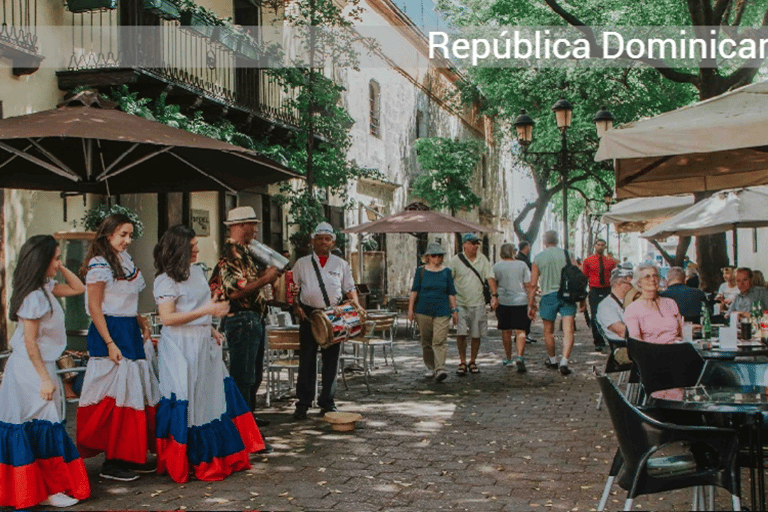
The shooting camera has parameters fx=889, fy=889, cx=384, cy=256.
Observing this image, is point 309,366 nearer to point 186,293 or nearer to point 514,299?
point 186,293

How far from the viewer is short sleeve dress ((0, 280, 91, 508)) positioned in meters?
5.30

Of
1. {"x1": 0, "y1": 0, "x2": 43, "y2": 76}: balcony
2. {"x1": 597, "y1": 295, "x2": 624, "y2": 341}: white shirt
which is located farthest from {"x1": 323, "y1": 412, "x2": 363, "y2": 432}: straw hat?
{"x1": 0, "y1": 0, "x2": 43, "y2": 76}: balcony

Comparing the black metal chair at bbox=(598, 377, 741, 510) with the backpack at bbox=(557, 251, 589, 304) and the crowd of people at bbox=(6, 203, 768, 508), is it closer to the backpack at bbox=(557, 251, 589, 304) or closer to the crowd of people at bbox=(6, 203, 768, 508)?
the crowd of people at bbox=(6, 203, 768, 508)

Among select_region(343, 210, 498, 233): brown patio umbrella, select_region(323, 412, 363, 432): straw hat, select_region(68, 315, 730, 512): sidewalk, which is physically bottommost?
select_region(68, 315, 730, 512): sidewalk

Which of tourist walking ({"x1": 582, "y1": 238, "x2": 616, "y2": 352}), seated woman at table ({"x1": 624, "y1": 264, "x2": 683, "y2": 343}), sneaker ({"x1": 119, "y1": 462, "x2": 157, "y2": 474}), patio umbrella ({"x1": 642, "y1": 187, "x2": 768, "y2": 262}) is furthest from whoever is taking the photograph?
tourist walking ({"x1": 582, "y1": 238, "x2": 616, "y2": 352})

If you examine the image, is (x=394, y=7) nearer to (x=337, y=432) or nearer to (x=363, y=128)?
(x=363, y=128)

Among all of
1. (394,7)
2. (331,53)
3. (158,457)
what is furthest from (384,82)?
(158,457)

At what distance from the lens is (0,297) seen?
11.1 metres

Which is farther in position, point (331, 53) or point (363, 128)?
point (363, 128)

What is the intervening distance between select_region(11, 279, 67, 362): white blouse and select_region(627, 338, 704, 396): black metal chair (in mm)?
3752

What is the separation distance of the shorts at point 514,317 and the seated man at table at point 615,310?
2.41 m

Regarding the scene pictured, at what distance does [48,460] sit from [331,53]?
34.6ft

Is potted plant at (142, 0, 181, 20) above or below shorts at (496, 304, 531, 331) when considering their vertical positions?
above

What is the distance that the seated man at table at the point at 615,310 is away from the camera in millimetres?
8648
